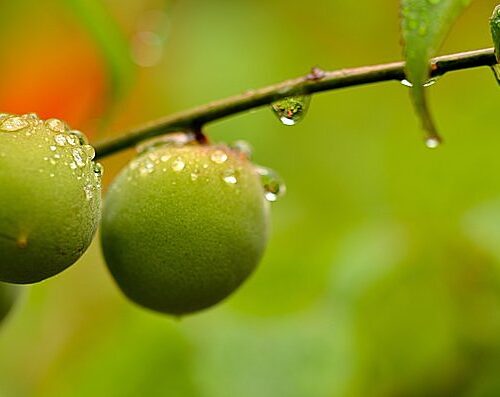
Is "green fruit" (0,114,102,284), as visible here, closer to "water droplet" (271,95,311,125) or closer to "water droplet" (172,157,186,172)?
"water droplet" (172,157,186,172)

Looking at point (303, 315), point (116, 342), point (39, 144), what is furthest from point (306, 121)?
point (39, 144)

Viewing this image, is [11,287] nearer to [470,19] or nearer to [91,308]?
[91,308]

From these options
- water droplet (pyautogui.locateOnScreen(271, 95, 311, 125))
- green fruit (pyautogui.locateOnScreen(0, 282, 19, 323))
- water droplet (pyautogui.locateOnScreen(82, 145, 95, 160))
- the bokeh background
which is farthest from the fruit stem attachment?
the bokeh background

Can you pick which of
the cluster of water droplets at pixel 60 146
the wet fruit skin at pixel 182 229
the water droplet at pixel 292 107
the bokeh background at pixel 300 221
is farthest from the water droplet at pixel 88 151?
the bokeh background at pixel 300 221

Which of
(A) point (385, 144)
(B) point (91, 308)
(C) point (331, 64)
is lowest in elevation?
(B) point (91, 308)

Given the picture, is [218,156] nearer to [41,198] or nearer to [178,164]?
[178,164]

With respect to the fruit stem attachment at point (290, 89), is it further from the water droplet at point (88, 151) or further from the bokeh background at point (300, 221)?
the bokeh background at point (300, 221)

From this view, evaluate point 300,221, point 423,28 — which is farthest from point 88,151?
point 300,221
